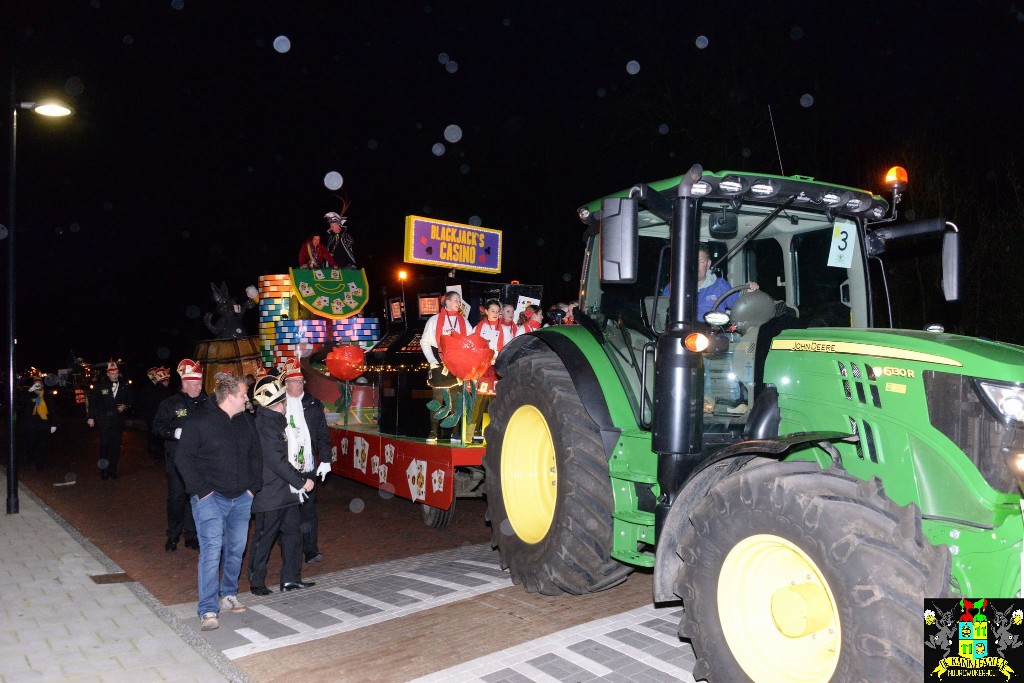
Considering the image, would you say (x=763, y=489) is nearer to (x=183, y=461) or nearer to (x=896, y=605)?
(x=896, y=605)

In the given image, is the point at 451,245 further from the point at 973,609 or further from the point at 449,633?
the point at 973,609

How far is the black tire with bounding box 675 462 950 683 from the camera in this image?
2949 mm

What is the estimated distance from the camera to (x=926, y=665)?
9.51ft

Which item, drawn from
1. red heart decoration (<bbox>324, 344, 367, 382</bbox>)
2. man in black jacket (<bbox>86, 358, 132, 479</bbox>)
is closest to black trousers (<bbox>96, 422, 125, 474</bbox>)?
man in black jacket (<bbox>86, 358, 132, 479</bbox>)

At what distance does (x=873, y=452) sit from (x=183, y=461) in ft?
14.2

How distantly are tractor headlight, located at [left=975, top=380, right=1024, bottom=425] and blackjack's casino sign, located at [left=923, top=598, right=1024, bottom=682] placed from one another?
0.74 m

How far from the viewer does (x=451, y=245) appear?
1159 cm

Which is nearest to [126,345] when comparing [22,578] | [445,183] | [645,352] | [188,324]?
[188,324]

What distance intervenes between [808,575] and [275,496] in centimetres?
417

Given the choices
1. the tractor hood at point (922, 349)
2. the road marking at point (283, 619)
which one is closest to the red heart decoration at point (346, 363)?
the road marking at point (283, 619)

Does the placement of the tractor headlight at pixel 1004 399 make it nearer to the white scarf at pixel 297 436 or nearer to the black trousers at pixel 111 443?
the white scarf at pixel 297 436

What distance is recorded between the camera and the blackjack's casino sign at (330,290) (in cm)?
1241

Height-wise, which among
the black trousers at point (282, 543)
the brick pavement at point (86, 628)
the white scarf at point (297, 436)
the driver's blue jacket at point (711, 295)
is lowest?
the brick pavement at point (86, 628)

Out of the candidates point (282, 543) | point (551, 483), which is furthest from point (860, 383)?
point (282, 543)
